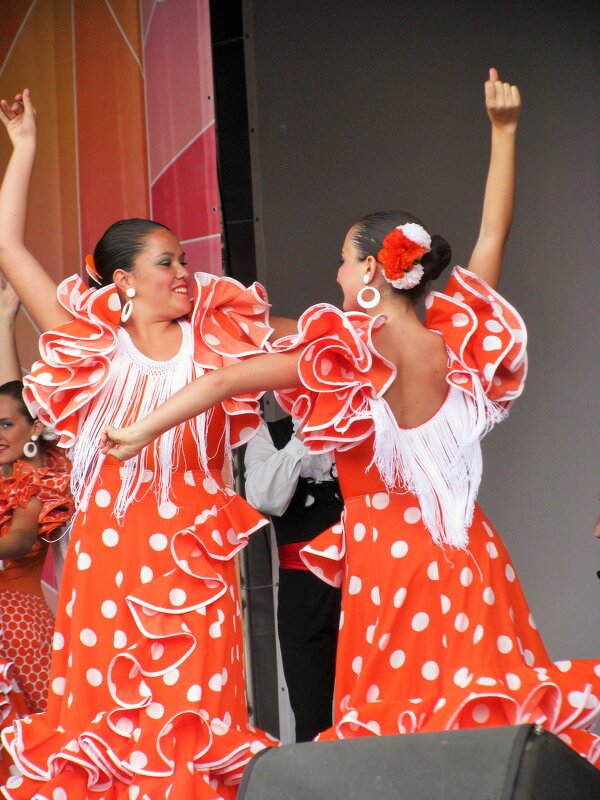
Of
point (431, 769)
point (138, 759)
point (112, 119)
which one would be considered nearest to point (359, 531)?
point (138, 759)

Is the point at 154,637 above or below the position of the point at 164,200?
below

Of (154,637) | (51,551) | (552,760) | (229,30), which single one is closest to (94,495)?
(154,637)

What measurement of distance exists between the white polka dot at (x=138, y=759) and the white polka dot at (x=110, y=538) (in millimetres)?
549

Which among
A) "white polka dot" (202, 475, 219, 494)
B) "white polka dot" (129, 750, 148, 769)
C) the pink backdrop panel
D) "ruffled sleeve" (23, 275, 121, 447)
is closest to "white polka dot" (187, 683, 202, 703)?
"white polka dot" (129, 750, 148, 769)

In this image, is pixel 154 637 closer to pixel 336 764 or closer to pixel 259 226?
pixel 336 764

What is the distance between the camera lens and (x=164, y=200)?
3.78m

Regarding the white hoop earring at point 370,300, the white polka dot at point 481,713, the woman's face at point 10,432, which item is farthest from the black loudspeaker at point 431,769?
the woman's face at point 10,432

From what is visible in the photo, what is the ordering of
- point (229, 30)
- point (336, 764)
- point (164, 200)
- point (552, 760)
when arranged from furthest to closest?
point (229, 30)
point (164, 200)
point (336, 764)
point (552, 760)

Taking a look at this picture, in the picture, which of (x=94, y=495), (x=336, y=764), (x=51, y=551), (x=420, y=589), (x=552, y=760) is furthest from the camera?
(x=51, y=551)

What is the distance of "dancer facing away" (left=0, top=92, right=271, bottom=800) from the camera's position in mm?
2951

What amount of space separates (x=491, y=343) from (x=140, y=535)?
3.45 feet

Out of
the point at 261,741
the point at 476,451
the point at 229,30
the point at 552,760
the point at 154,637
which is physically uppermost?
the point at 229,30

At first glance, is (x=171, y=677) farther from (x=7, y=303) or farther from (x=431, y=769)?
(x=7, y=303)

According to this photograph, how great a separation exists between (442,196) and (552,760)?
3.88 meters
